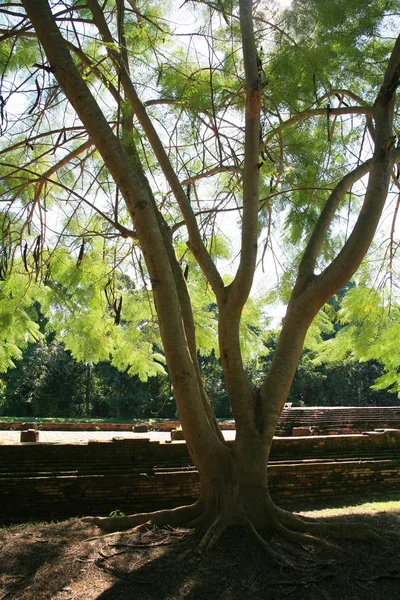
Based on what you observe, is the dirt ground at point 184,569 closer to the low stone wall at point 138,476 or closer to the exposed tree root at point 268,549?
the exposed tree root at point 268,549

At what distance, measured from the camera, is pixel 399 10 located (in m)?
5.79

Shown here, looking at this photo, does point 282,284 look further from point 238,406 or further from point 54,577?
point 54,577

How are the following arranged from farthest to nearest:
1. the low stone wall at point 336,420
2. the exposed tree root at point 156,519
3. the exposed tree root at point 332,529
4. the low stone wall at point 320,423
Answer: the low stone wall at point 320,423
the low stone wall at point 336,420
the exposed tree root at point 156,519
the exposed tree root at point 332,529

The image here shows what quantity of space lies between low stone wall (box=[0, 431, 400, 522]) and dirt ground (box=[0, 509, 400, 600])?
2023mm

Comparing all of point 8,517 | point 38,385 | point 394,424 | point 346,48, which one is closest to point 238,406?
point 8,517

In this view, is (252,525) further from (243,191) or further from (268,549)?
(243,191)

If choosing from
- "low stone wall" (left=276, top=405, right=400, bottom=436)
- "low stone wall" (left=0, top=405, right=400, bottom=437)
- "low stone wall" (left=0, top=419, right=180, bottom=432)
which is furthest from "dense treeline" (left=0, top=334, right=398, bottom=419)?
"low stone wall" (left=276, top=405, right=400, bottom=436)

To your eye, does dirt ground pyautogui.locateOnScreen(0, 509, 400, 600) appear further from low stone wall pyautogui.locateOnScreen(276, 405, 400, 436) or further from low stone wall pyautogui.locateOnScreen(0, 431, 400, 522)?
low stone wall pyautogui.locateOnScreen(276, 405, 400, 436)

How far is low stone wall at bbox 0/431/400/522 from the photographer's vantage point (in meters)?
6.74

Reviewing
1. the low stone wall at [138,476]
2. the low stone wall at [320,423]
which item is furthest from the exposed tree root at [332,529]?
the low stone wall at [320,423]

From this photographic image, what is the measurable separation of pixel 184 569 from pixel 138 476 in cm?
333

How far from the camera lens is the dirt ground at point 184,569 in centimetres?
362

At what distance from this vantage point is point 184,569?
155 inches

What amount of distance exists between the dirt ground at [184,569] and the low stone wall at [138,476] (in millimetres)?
2023
